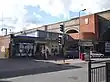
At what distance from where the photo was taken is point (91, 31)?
191 feet

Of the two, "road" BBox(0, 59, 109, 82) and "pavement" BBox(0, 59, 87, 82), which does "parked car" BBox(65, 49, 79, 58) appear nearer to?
"pavement" BBox(0, 59, 87, 82)

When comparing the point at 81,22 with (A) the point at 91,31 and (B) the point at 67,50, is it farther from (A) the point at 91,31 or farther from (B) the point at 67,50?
(B) the point at 67,50

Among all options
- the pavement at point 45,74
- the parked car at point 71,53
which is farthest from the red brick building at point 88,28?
the pavement at point 45,74

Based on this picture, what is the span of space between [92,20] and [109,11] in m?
5.56

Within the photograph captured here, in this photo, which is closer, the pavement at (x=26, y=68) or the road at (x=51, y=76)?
the road at (x=51, y=76)

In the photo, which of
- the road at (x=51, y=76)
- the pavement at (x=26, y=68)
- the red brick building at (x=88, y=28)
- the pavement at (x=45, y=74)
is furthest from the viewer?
the red brick building at (x=88, y=28)

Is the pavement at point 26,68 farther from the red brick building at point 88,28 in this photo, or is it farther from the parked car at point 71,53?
the red brick building at point 88,28

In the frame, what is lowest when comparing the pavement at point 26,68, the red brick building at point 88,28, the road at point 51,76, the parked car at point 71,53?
the pavement at point 26,68

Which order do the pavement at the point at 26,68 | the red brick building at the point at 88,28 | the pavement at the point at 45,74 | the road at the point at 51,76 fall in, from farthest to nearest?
the red brick building at the point at 88,28, the pavement at the point at 26,68, the pavement at the point at 45,74, the road at the point at 51,76

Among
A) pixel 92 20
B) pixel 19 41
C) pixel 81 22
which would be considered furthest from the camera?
pixel 81 22

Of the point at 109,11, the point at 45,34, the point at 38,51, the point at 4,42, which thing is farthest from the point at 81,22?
the point at 4,42

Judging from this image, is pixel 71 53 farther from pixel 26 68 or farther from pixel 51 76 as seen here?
pixel 51 76

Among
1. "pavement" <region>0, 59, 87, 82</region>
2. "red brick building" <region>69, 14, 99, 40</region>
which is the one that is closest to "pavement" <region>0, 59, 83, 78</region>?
"pavement" <region>0, 59, 87, 82</region>

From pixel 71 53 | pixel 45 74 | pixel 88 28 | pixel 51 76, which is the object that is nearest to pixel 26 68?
pixel 45 74
